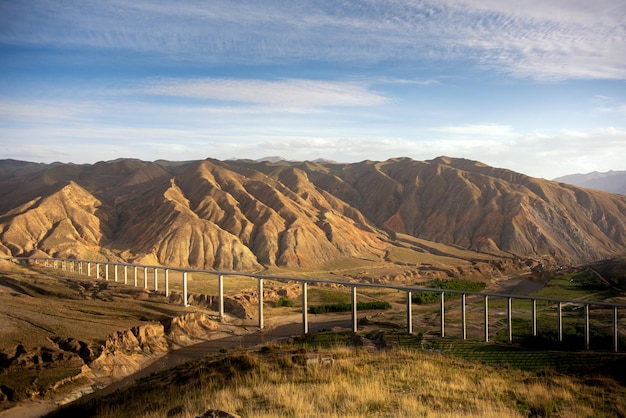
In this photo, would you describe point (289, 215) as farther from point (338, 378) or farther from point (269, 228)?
point (338, 378)

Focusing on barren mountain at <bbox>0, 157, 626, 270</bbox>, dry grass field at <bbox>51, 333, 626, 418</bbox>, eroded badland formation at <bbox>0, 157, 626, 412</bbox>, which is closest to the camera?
dry grass field at <bbox>51, 333, 626, 418</bbox>

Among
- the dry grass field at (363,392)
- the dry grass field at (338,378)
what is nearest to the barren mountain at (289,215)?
the dry grass field at (338,378)

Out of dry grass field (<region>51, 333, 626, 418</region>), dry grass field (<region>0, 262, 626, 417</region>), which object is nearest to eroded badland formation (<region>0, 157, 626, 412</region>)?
dry grass field (<region>0, 262, 626, 417</region>)

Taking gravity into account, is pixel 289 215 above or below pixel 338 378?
below

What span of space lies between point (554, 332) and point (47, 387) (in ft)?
143

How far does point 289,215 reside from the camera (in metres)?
127

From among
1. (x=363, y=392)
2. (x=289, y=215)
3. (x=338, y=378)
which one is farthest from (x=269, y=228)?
A: (x=363, y=392)

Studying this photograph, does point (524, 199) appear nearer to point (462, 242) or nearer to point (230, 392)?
point (462, 242)

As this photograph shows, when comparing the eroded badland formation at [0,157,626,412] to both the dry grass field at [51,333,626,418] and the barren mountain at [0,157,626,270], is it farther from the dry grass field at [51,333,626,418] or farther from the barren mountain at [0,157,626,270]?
the dry grass field at [51,333,626,418]

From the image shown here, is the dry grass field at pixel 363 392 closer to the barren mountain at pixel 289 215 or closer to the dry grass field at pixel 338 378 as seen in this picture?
the dry grass field at pixel 338 378

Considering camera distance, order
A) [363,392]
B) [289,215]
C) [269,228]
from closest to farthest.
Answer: [363,392]
[269,228]
[289,215]

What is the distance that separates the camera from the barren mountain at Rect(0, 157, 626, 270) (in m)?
106

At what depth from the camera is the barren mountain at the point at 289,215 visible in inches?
4193

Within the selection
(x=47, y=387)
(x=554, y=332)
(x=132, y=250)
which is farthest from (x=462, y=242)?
(x=47, y=387)
